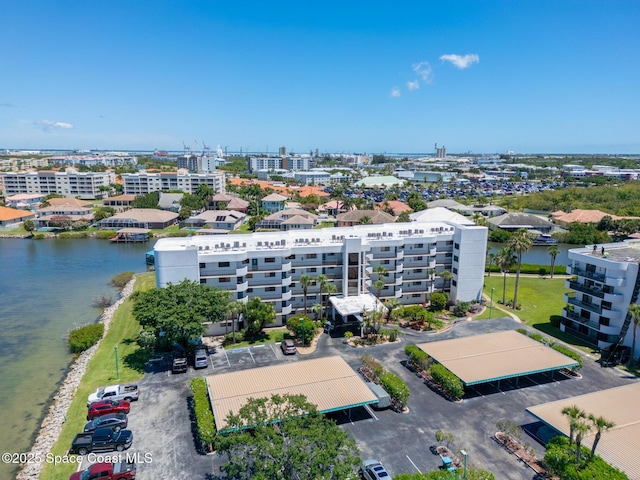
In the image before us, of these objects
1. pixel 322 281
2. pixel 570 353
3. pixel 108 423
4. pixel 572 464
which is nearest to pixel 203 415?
pixel 108 423

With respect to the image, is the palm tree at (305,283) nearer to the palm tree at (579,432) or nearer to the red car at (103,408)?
the red car at (103,408)

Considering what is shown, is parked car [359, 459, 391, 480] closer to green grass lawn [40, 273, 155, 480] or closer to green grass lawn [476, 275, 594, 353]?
green grass lawn [40, 273, 155, 480]

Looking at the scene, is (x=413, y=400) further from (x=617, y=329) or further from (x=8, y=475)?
(x=8, y=475)

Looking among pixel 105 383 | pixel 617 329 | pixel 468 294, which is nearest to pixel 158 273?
pixel 105 383

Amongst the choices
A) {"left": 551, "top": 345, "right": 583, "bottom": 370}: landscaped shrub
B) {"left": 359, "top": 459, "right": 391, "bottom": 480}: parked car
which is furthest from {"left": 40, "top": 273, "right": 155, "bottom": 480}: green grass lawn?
{"left": 551, "top": 345, "right": 583, "bottom": 370}: landscaped shrub

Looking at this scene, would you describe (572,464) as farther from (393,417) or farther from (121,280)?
(121,280)

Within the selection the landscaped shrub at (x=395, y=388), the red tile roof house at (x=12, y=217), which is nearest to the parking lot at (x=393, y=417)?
the landscaped shrub at (x=395, y=388)
